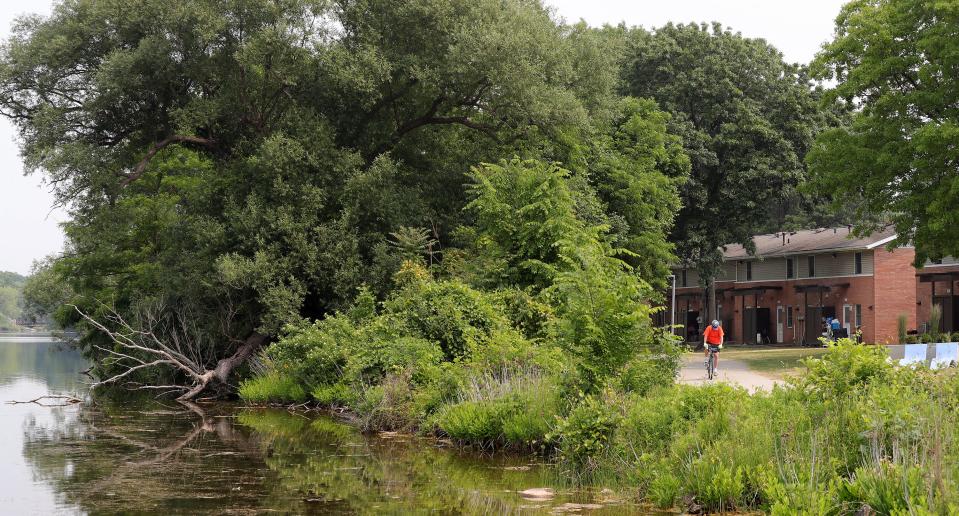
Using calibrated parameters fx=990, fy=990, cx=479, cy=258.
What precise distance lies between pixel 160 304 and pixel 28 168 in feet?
21.2

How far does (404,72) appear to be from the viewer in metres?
35.8

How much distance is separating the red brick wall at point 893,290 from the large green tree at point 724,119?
8.62 m

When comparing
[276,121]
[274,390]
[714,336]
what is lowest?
[274,390]

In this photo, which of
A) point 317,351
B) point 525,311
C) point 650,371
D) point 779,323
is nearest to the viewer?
point 650,371

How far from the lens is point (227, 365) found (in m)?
33.9

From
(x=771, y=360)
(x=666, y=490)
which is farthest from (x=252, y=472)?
(x=771, y=360)

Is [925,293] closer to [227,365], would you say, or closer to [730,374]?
[730,374]

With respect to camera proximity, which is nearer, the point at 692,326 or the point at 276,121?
the point at 276,121

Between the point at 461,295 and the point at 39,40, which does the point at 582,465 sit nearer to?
the point at 461,295

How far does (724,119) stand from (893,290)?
1535 cm

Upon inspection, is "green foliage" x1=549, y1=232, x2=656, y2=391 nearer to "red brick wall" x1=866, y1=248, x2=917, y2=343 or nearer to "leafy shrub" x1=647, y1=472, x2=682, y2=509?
"leafy shrub" x1=647, y1=472, x2=682, y2=509

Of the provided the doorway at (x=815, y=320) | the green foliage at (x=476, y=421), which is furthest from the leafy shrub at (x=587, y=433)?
the doorway at (x=815, y=320)

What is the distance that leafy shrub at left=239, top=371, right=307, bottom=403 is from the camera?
29.8m

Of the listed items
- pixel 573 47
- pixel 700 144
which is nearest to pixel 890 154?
pixel 573 47
